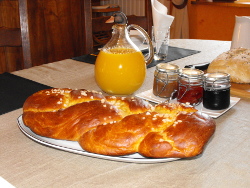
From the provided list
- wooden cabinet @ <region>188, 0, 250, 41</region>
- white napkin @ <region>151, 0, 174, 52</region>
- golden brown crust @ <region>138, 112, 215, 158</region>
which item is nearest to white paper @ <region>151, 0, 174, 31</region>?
white napkin @ <region>151, 0, 174, 52</region>

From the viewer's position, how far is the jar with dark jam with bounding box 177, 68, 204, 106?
908 millimetres

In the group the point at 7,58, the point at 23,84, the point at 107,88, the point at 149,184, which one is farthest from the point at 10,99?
the point at 7,58

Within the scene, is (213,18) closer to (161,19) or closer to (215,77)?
(161,19)

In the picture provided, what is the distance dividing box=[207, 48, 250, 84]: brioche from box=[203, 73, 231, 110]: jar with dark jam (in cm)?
30

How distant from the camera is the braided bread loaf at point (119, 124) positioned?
0.64 m

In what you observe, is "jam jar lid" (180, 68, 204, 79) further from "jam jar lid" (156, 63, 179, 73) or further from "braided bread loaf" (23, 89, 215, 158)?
"braided bread loaf" (23, 89, 215, 158)

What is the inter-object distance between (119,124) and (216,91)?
12.7 inches

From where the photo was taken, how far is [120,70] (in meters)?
1.00

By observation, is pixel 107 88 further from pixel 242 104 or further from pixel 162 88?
pixel 242 104

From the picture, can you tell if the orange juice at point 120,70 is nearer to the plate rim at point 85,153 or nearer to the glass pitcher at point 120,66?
the glass pitcher at point 120,66

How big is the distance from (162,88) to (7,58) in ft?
7.13

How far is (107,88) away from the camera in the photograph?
1026mm

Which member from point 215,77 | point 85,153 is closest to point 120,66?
point 215,77

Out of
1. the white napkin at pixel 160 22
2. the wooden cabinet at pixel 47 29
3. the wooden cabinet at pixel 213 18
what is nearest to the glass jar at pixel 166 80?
the white napkin at pixel 160 22
